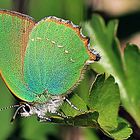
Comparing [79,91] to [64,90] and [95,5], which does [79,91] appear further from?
[95,5]

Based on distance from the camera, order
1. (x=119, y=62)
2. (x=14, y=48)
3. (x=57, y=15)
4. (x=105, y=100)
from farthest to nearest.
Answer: (x=57, y=15), (x=119, y=62), (x=14, y=48), (x=105, y=100)

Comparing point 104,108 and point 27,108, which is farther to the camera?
point 27,108

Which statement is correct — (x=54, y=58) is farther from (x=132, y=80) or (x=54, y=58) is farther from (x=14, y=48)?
(x=132, y=80)

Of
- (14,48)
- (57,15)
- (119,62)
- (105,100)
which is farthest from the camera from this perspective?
(57,15)

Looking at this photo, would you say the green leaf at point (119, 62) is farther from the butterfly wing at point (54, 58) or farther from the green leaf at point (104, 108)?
the green leaf at point (104, 108)

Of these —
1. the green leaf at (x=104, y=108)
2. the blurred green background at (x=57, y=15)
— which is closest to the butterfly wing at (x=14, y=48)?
the green leaf at (x=104, y=108)

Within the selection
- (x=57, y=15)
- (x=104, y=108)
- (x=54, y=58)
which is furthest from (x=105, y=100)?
(x=57, y=15)

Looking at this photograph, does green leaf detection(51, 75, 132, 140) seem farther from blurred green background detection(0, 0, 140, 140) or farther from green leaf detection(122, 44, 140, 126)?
blurred green background detection(0, 0, 140, 140)
